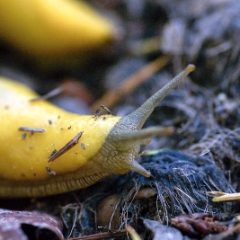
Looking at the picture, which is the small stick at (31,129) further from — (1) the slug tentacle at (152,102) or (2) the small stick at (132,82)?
(2) the small stick at (132,82)

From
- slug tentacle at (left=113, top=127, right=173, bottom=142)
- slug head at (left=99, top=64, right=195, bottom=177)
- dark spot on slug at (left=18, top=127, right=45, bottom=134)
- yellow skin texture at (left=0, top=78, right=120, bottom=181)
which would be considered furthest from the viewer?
dark spot on slug at (left=18, top=127, right=45, bottom=134)

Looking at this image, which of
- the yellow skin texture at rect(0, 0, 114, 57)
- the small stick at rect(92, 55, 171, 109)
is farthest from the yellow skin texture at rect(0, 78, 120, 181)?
the yellow skin texture at rect(0, 0, 114, 57)

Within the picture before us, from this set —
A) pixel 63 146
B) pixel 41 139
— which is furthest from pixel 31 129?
pixel 63 146

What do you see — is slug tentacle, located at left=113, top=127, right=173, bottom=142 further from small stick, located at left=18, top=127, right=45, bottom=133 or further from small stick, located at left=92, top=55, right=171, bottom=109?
small stick, located at left=92, top=55, right=171, bottom=109

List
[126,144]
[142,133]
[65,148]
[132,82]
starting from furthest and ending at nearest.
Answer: [132,82], [65,148], [126,144], [142,133]

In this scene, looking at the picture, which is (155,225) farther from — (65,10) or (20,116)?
(65,10)

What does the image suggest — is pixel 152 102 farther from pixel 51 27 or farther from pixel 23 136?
pixel 51 27

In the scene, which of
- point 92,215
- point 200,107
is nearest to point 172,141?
point 200,107
